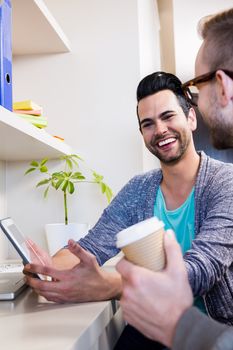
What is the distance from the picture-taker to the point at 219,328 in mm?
579

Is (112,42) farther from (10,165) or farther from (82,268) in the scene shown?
(82,268)

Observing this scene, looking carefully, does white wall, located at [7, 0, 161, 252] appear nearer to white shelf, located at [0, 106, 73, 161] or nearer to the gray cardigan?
white shelf, located at [0, 106, 73, 161]

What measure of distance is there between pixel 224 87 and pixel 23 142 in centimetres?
83

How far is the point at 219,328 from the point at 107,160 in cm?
139

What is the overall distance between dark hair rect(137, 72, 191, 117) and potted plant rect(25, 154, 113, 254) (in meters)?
0.45

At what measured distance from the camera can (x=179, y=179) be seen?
4.75 feet

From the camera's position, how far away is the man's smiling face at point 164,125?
1532 millimetres

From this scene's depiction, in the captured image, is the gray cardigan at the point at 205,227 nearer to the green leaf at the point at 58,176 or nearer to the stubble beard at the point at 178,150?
the stubble beard at the point at 178,150

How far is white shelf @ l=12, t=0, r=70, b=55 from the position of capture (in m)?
1.52

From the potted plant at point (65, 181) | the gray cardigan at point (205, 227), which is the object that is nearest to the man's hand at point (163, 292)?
the gray cardigan at point (205, 227)

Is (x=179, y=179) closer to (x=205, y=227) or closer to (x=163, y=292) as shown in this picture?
(x=205, y=227)

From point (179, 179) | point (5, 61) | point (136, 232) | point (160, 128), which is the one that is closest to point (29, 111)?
point (5, 61)

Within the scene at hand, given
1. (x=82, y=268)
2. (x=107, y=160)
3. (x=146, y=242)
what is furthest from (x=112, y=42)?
(x=146, y=242)

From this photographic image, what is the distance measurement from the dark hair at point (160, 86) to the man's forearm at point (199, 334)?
3.58 ft
